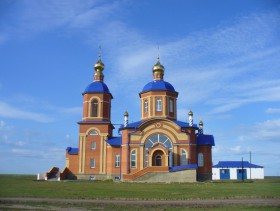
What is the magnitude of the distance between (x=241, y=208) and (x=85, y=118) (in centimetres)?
3178

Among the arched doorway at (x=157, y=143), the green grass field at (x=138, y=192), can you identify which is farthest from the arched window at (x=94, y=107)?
the green grass field at (x=138, y=192)

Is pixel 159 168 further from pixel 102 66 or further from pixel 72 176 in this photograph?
pixel 102 66

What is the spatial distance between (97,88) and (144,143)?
35.7 ft

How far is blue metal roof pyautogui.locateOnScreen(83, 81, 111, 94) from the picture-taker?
4341cm

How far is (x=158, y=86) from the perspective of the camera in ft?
136

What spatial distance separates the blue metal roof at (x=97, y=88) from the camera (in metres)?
43.4

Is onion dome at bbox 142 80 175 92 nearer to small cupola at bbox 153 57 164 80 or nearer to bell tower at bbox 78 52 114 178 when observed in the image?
small cupola at bbox 153 57 164 80

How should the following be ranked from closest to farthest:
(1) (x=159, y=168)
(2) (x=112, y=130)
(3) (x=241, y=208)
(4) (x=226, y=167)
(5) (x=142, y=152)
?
1. (3) (x=241, y=208)
2. (1) (x=159, y=168)
3. (5) (x=142, y=152)
4. (2) (x=112, y=130)
5. (4) (x=226, y=167)

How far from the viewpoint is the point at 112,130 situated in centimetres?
4422

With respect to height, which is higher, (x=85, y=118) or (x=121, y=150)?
(x=85, y=118)

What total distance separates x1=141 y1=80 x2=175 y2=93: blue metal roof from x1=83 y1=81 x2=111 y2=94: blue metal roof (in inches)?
212

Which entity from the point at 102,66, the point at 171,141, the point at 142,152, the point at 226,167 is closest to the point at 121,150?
the point at 142,152

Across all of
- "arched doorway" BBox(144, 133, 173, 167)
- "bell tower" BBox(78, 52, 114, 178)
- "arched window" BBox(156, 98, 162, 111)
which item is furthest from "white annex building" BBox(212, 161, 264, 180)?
"arched doorway" BBox(144, 133, 173, 167)

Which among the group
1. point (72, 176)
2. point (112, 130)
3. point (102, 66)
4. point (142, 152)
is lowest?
point (72, 176)
